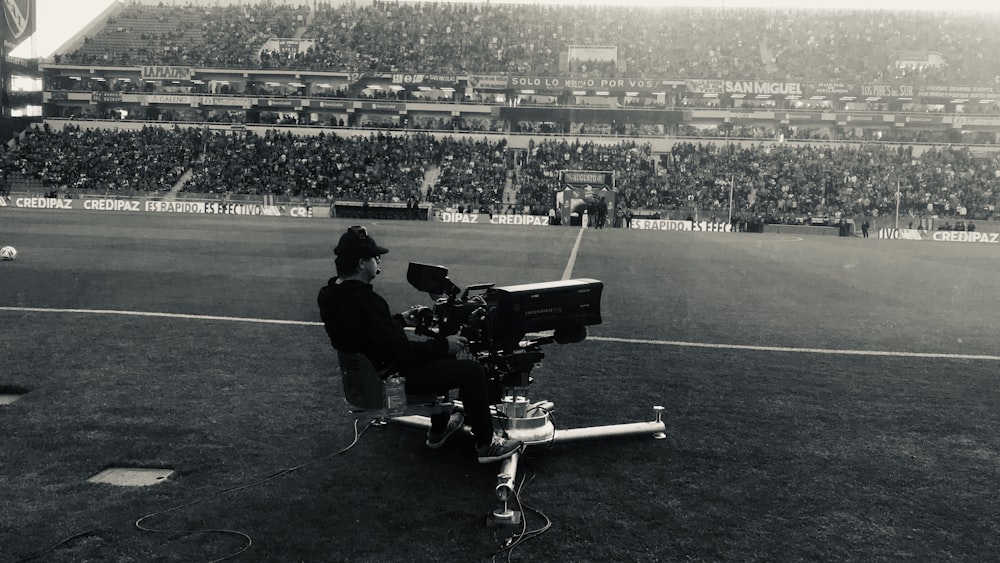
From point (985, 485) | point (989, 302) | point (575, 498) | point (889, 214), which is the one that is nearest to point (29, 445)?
point (575, 498)

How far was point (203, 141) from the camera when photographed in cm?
6078

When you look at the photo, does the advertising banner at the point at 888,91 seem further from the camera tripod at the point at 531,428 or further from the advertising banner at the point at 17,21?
the camera tripod at the point at 531,428

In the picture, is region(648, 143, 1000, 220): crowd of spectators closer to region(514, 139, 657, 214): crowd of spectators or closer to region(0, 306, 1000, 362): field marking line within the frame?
region(514, 139, 657, 214): crowd of spectators

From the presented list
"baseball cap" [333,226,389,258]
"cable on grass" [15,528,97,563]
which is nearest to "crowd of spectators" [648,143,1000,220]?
"baseball cap" [333,226,389,258]

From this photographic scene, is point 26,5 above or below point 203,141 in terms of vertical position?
above

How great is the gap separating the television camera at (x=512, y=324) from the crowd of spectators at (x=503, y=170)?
44441mm

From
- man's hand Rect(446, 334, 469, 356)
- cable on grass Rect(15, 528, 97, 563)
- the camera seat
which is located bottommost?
cable on grass Rect(15, 528, 97, 563)

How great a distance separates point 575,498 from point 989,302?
15.3 m

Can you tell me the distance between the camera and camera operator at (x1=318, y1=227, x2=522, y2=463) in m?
5.74

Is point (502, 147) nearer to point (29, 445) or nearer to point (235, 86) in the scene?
point (235, 86)

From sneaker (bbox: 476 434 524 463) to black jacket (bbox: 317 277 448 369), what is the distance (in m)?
0.78

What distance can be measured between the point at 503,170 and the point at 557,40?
66.6 ft

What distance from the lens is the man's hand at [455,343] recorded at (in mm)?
5863

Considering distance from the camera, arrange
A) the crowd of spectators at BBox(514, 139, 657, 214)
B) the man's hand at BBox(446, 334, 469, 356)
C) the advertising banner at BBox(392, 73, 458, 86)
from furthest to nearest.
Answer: the advertising banner at BBox(392, 73, 458, 86) < the crowd of spectators at BBox(514, 139, 657, 214) < the man's hand at BBox(446, 334, 469, 356)
